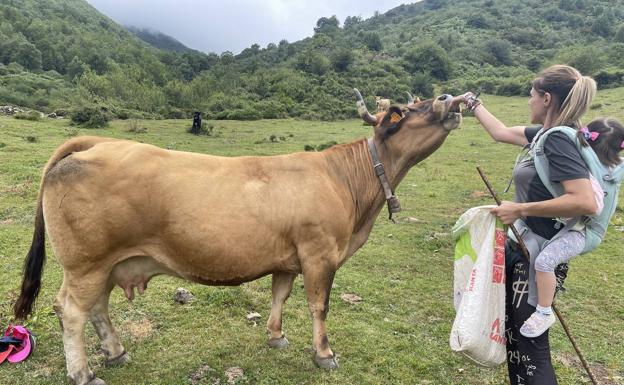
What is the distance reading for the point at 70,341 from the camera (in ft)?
12.4

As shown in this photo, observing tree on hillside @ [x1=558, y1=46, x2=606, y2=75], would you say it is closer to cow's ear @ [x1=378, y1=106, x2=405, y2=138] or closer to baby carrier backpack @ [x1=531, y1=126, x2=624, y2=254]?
cow's ear @ [x1=378, y1=106, x2=405, y2=138]

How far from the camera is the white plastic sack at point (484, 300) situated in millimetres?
3291

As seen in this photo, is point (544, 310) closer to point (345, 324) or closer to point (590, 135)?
point (590, 135)

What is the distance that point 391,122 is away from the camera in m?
4.51

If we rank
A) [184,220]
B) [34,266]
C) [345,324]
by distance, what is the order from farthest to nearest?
[345,324] < [34,266] < [184,220]

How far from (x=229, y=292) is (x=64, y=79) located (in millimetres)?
79073

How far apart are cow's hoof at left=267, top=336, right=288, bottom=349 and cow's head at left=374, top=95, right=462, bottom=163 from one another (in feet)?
7.53

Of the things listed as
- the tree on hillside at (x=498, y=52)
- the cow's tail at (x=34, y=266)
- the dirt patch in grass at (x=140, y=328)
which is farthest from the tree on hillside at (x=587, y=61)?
the cow's tail at (x=34, y=266)

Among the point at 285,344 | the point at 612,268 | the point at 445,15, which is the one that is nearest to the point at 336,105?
the point at 612,268

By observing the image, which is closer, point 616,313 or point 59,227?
point 59,227

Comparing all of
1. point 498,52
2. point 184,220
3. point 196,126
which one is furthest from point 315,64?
point 184,220

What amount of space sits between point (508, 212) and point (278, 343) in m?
2.83

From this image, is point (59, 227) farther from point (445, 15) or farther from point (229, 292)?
point (445, 15)

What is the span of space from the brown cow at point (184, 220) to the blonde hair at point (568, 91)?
1.22m
